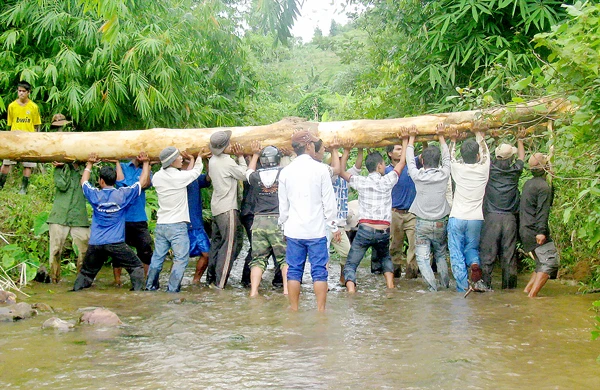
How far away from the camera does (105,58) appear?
11266 mm

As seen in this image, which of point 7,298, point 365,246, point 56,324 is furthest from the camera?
point 365,246

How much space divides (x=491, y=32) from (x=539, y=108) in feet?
17.1

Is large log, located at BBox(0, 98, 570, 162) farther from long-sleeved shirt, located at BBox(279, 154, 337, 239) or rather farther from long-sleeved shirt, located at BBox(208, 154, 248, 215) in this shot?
long-sleeved shirt, located at BBox(279, 154, 337, 239)

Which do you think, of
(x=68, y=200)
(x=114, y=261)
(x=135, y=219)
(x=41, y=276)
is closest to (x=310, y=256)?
(x=114, y=261)

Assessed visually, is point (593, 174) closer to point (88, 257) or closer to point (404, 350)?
point (404, 350)

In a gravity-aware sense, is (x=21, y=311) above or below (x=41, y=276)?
below

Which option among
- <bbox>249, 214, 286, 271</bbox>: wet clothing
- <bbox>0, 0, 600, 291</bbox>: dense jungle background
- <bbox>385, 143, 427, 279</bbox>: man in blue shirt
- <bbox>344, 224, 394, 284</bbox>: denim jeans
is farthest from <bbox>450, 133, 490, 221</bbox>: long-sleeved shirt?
<bbox>249, 214, 286, 271</bbox>: wet clothing

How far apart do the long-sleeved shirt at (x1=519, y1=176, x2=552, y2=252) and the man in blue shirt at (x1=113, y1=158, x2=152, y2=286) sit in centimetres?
458

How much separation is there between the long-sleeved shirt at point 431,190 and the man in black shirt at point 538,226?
93 cm

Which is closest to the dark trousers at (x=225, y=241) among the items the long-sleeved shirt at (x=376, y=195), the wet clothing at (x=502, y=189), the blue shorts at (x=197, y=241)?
the blue shorts at (x=197, y=241)

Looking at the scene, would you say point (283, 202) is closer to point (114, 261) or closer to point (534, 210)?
point (114, 261)

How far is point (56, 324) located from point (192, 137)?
3.16m

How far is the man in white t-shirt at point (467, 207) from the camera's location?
8430mm

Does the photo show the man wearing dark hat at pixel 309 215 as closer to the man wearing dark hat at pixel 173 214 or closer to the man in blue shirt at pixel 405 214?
the man wearing dark hat at pixel 173 214
